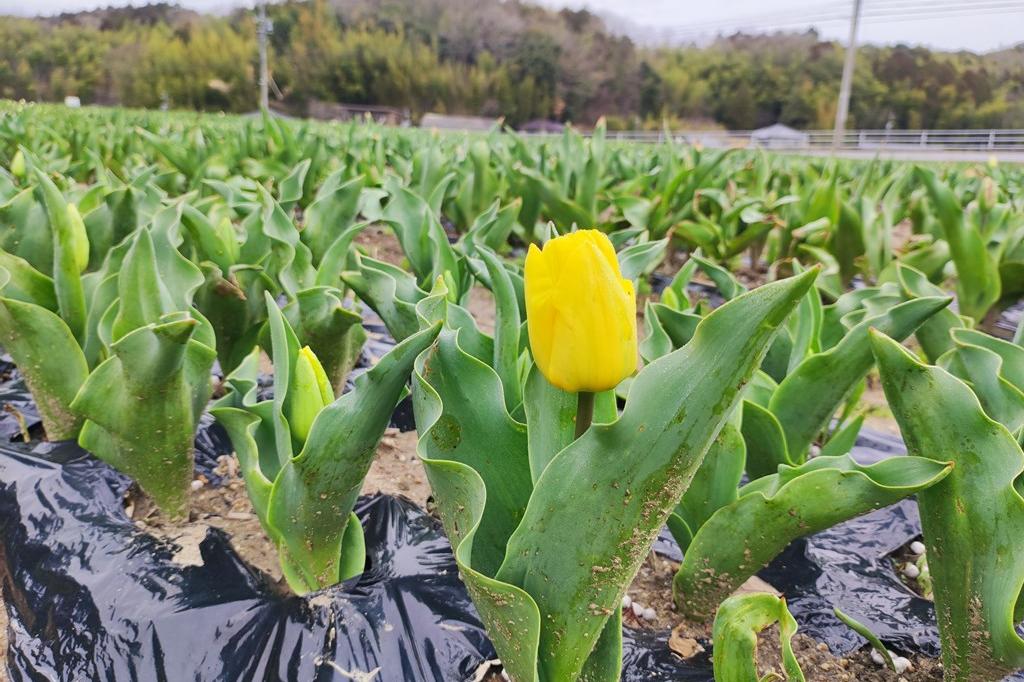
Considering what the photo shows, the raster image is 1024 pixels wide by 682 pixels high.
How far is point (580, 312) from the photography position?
2.17ft

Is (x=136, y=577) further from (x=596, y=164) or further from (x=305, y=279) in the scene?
(x=596, y=164)

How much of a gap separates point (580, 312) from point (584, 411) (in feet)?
0.49

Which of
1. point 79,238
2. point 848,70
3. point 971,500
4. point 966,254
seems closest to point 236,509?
point 79,238

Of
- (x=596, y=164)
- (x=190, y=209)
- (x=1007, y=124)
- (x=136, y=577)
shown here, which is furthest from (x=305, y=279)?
(x=1007, y=124)

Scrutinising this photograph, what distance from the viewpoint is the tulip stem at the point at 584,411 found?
764mm

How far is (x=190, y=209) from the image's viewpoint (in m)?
1.82

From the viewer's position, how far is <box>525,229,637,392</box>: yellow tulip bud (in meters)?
0.65

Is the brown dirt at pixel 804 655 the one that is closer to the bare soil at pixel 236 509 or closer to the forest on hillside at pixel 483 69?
the bare soil at pixel 236 509

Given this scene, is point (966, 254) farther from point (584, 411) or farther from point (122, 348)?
point (122, 348)

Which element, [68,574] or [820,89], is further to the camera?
[820,89]

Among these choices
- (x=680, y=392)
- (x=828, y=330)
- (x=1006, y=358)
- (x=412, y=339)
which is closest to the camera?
(x=680, y=392)

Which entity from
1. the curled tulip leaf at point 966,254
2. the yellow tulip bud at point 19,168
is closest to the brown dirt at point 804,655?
the curled tulip leaf at point 966,254

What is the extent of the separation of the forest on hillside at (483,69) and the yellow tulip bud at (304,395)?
49.4 meters

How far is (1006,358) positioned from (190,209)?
1697 mm
